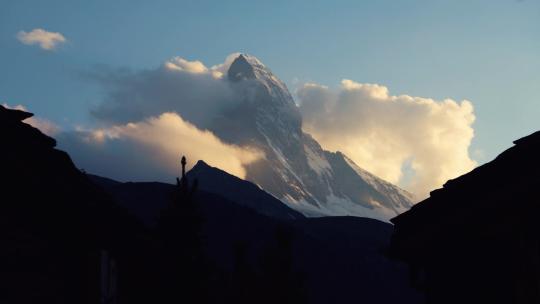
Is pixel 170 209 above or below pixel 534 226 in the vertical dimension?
above

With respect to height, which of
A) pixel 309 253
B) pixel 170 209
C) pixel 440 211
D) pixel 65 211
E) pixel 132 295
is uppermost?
pixel 309 253

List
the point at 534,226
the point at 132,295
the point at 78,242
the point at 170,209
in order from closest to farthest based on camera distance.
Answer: the point at 534,226 < the point at 78,242 < the point at 132,295 < the point at 170,209

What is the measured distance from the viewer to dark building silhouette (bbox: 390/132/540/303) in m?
11.9

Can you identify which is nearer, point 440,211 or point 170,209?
point 440,211

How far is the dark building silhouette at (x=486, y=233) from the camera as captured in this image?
1190cm

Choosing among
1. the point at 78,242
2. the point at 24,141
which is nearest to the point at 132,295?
the point at 78,242

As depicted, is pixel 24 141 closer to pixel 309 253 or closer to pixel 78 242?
pixel 78 242

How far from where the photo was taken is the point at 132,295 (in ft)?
53.4

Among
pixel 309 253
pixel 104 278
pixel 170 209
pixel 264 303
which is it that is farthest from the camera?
pixel 309 253

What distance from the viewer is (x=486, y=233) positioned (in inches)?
493

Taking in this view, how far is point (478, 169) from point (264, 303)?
46376mm

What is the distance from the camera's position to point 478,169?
13.0m

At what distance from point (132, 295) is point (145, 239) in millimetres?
2635

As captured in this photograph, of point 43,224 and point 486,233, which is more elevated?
point 486,233
